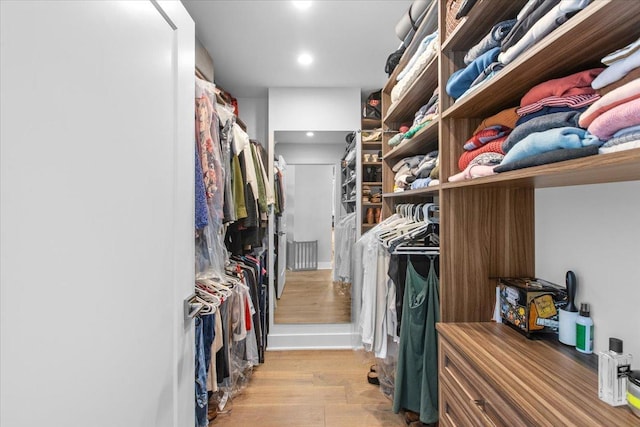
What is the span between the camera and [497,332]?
3.63 ft

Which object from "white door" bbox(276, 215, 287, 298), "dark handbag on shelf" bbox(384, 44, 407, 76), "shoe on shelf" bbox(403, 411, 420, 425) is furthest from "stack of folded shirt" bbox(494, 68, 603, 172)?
"white door" bbox(276, 215, 287, 298)

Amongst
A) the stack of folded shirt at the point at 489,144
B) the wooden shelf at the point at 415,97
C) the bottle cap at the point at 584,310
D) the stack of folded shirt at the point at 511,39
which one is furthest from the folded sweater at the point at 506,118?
the bottle cap at the point at 584,310

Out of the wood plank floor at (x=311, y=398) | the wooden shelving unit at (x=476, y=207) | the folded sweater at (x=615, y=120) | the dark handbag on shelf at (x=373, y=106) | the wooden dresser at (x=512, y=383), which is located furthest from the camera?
the dark handbag on shelf at (x=373, y=106)

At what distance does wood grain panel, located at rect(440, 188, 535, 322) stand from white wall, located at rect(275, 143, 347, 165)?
6.34ft

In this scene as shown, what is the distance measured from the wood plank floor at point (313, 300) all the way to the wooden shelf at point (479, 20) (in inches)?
88.9

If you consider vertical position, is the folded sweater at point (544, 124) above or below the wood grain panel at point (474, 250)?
above

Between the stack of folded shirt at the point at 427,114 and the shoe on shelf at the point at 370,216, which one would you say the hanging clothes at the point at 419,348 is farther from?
the shoe on shelf at the point at 370,216

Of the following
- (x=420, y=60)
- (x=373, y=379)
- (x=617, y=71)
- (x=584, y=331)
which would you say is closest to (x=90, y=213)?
(x=617, y=71)

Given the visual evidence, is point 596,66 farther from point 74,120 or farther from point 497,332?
point 74,120

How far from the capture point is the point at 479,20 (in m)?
1.10

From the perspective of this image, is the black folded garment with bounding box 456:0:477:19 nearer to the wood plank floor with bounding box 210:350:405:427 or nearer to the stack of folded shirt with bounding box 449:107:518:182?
the stack of folded shirt with bounding box 449:107:518:182

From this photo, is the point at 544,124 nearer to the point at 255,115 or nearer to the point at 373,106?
the point at 373,106

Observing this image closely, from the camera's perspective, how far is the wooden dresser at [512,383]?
0.66 metres

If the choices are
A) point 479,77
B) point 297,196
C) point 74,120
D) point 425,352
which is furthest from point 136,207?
point 297,196
